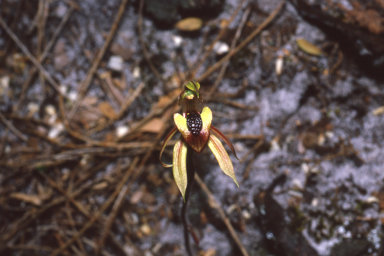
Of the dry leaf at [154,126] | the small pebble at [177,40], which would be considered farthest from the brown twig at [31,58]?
the small pebble at [177,40]

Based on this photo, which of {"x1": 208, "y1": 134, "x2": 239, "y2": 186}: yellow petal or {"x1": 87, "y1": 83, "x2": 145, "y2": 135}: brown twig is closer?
{"x1": 208, "y1": 134, "x2": 239, "y2": 186}: yellow petal

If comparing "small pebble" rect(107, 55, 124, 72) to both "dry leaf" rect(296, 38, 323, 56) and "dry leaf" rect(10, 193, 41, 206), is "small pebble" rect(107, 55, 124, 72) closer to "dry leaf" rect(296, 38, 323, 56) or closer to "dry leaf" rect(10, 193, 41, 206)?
"dry leaf" rect(10, 193, 41, 206)

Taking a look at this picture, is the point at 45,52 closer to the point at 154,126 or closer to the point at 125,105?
the point at 125,105

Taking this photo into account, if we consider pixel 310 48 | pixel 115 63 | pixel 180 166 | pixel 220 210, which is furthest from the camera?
pixel 115 63

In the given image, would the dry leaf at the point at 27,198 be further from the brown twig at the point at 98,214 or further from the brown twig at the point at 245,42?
the brown twig at the point at 245,42

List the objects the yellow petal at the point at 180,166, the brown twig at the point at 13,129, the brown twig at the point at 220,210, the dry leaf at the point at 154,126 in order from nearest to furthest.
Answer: the yellow petal at the point at 180,166, the brown twig at the point at 220,210, the dry leaf at the point at 154,126, the brown twig at the point at 13,129

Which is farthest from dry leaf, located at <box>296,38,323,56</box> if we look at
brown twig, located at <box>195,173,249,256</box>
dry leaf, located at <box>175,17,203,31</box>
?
brown twig, located at <box>195,173,249,256</box>

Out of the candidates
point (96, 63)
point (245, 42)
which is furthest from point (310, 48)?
point (96, 63)
